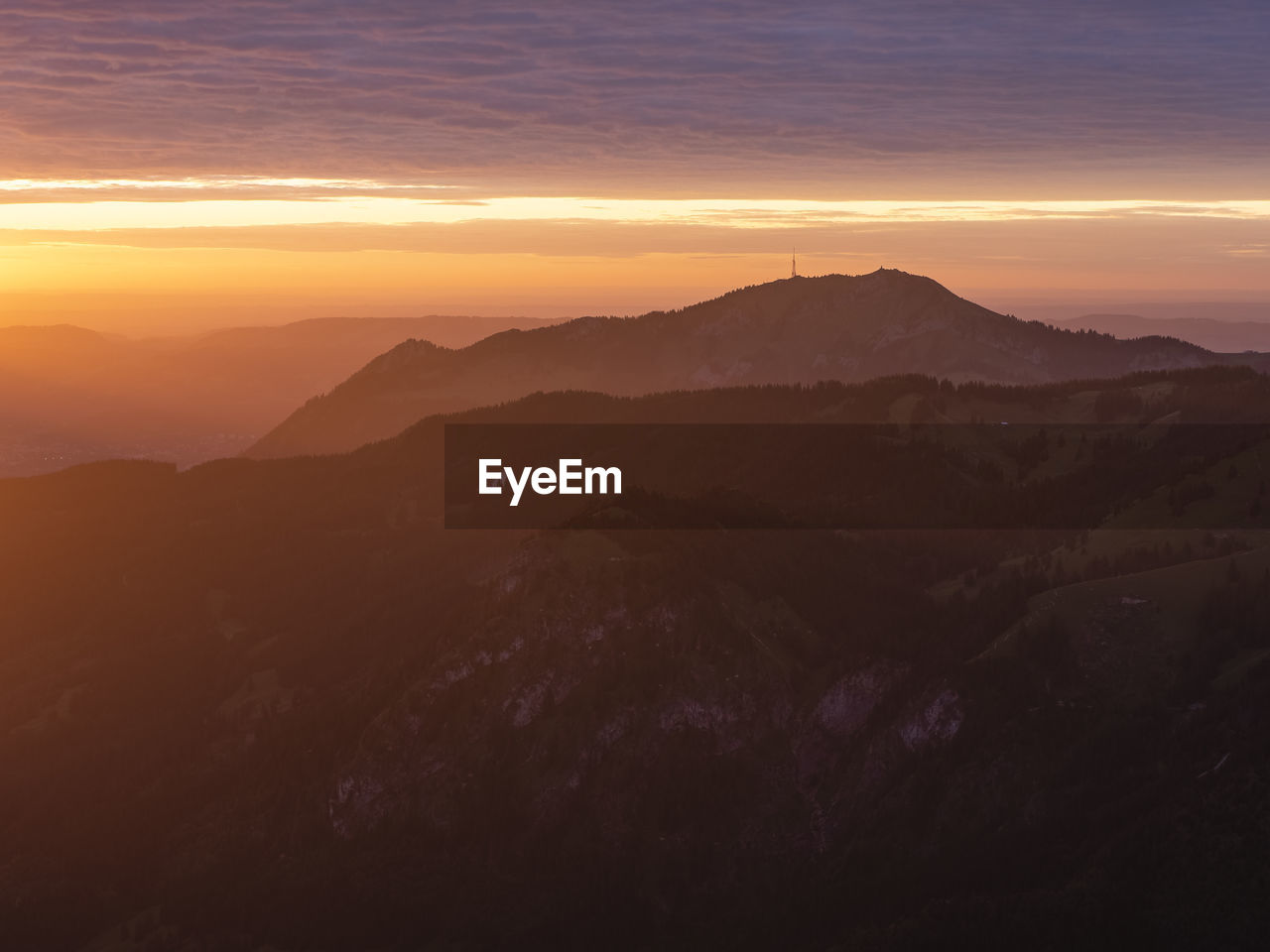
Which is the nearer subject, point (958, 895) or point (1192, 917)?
point (1192, 917)

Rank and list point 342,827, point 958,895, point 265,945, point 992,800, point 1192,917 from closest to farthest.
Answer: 1. point 1192,917
2. point 958,895
3. point 992,800
4. point 265,945
5. point 342,827

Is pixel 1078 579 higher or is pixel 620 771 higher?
pixel 1078 579

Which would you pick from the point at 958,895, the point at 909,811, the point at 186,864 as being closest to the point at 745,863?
the point at 909,811

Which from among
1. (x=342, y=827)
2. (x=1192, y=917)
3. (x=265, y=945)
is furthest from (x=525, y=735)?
(x=1192, y=917)

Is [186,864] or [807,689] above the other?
[807,689]

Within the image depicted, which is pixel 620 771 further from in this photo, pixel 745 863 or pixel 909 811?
pixel 909 811

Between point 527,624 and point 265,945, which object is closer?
point 265,945

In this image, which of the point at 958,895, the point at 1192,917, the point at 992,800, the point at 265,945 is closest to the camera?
the point at 1192,917

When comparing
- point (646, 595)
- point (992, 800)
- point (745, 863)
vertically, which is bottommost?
point (745, 863)

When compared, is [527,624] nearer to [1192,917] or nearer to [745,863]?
[745,863]
